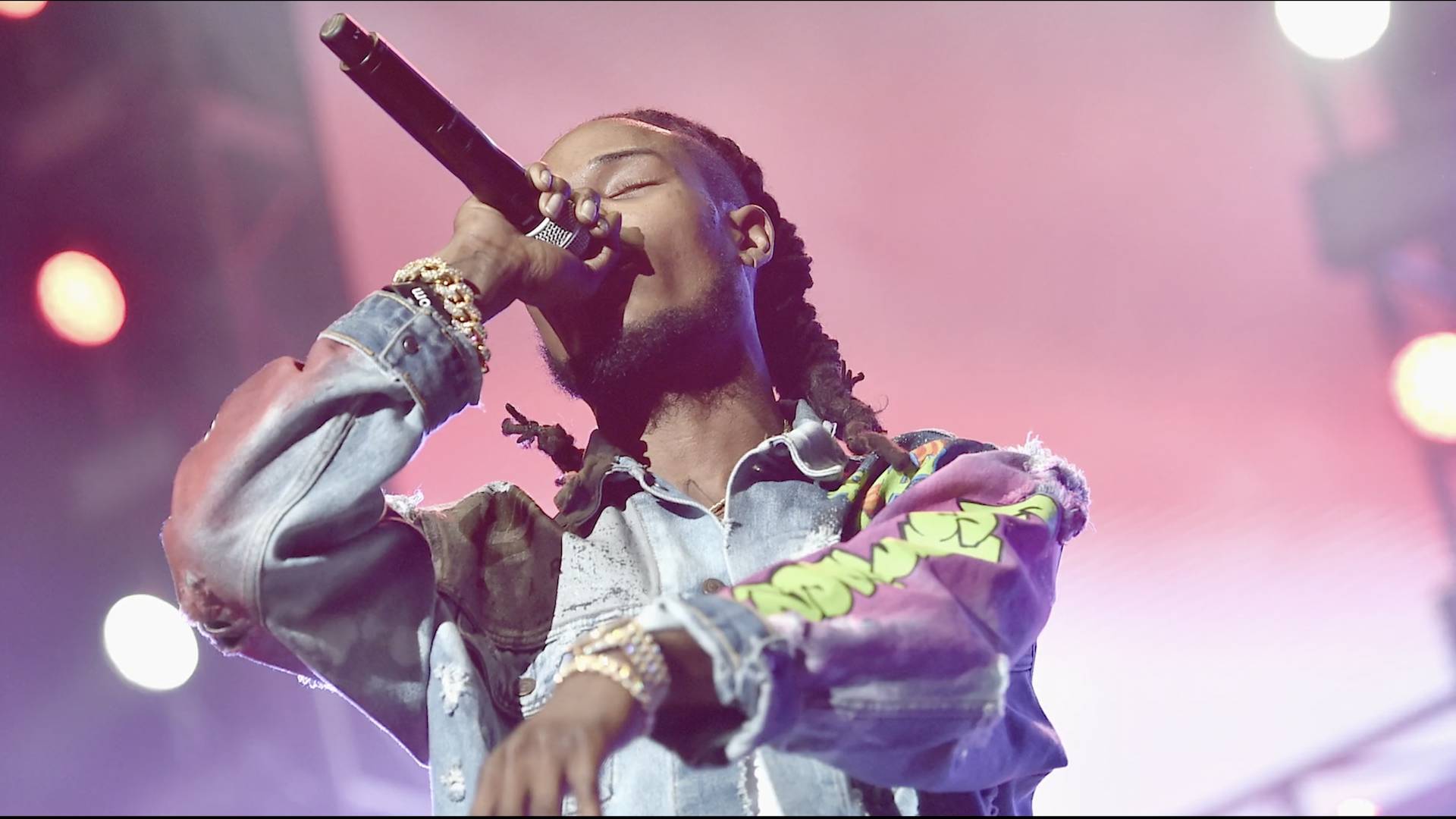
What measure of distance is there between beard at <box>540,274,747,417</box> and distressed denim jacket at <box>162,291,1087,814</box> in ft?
0.43

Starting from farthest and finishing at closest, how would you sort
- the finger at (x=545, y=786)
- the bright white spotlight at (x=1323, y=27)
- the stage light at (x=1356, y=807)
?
1. the bright white spotlight at (x=1323, y=27)
2. the stage light at (x=1356, y=807)
3. the finger at (x=545, y=786)

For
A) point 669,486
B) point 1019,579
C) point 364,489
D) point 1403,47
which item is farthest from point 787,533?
point 1403,47

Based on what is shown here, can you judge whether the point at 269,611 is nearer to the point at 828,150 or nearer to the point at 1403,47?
the point at 828,150

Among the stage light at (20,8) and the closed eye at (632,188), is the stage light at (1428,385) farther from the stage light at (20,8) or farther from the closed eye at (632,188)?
the stage light at (20,8)

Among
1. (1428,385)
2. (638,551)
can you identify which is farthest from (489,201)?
(1428,385)

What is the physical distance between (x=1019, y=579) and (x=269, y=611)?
80cm

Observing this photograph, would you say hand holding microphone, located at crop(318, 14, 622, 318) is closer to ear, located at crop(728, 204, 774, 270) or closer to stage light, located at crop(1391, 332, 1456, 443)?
ear, located at crop(728, 204, 774, 270)

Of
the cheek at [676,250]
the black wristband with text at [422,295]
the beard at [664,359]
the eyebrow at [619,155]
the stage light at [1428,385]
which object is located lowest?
the black wristband with text at [422,295]

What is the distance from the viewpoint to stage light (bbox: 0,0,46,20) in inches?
122

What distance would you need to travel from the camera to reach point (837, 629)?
110 centimetres

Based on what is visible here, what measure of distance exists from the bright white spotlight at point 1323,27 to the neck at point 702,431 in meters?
2.15

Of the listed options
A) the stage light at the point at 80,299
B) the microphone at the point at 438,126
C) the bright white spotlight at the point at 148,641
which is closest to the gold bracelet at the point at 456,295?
the microphone at the point at 438,126

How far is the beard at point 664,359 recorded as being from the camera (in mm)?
1848

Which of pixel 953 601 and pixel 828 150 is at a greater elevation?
pixel 828 150
